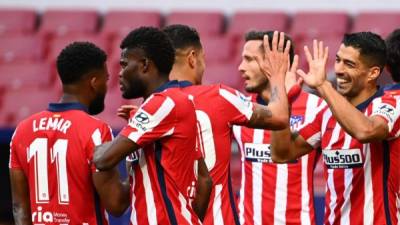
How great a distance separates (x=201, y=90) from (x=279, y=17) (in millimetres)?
6924

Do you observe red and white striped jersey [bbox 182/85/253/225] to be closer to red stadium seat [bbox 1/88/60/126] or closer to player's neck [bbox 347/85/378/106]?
player's neck [bbox 347/85/378/106]

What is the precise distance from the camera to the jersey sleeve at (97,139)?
18.1 feet

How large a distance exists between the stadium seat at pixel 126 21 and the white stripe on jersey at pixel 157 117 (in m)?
7.85

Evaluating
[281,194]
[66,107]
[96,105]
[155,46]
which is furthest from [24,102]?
[155,46]

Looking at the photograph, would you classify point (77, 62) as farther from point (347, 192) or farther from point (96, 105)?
point (347, 192)

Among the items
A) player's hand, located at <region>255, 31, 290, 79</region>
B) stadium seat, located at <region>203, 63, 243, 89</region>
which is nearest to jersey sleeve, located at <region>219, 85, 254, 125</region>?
player's hand, located at <region>255, 31, 290, 79</region>

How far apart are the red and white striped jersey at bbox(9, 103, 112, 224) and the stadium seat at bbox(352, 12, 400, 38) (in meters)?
7.20

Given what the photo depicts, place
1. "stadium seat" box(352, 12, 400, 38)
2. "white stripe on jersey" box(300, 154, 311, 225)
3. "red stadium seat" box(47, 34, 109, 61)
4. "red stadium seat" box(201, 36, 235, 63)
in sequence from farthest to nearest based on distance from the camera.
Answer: "red stadium seat" box(47, 34, 109, 61) → "red stadium seat" box(201, 36, 235, 63) → "stadium seat" box(352, 12, 400, 38) → "white stripe on jersey" box(300, 154, 311, 225)

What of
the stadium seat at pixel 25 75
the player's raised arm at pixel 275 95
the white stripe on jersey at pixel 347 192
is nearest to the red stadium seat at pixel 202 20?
the stadium seat at pixel 25 75

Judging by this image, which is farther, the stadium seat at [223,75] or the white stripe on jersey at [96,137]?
the stadium seat at [223,75]

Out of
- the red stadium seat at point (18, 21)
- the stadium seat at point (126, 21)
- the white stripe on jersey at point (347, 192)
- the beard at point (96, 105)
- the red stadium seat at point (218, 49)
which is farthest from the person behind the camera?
the red stadium seat at point (18, 21)

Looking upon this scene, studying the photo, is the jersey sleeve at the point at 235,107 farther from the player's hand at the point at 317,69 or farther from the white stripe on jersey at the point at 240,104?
the player's hand at the point at 317,69

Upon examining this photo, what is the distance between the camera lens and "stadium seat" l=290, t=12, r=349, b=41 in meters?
12.5

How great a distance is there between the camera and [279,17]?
12.7 metres
